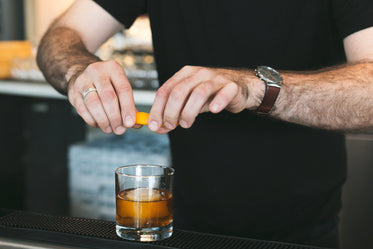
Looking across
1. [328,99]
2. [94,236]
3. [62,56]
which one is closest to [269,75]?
[328,99]

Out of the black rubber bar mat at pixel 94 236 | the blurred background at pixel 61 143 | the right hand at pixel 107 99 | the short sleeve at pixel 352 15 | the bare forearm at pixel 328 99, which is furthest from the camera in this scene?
the blurred background at pixel 61 143

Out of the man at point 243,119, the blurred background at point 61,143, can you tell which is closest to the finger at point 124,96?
the man at point 243,119

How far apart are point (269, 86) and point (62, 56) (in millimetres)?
571

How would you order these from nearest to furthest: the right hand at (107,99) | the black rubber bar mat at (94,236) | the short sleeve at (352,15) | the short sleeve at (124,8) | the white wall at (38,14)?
the black rubber bar mat at (94,236) → the right hand at (107,99) → the short sleeve at (352,15) → the short sleeve at (124,8) → the white wall at (38,14)

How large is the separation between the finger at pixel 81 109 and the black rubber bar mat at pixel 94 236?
0.19 meters

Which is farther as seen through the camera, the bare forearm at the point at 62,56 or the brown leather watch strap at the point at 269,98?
the bare forearm at the point at 62,56

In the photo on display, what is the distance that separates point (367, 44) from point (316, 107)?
8.9 inches

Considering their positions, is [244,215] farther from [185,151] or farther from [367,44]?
[367,44]

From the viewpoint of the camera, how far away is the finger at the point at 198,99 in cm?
81

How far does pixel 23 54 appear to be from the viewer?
3.37 meters

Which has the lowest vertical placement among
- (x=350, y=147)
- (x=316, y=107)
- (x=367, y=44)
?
(x=350, y=147)

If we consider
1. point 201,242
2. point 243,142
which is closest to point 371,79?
point 243,142

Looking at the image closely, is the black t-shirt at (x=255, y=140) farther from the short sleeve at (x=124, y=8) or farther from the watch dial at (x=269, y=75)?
the watch dial at (x=269, y=75)

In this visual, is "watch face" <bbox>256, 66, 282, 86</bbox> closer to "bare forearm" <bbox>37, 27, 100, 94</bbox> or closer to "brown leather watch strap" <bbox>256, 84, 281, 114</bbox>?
"brown leather watch strap" <bbox>256, 84, 281, 114</bbox>
